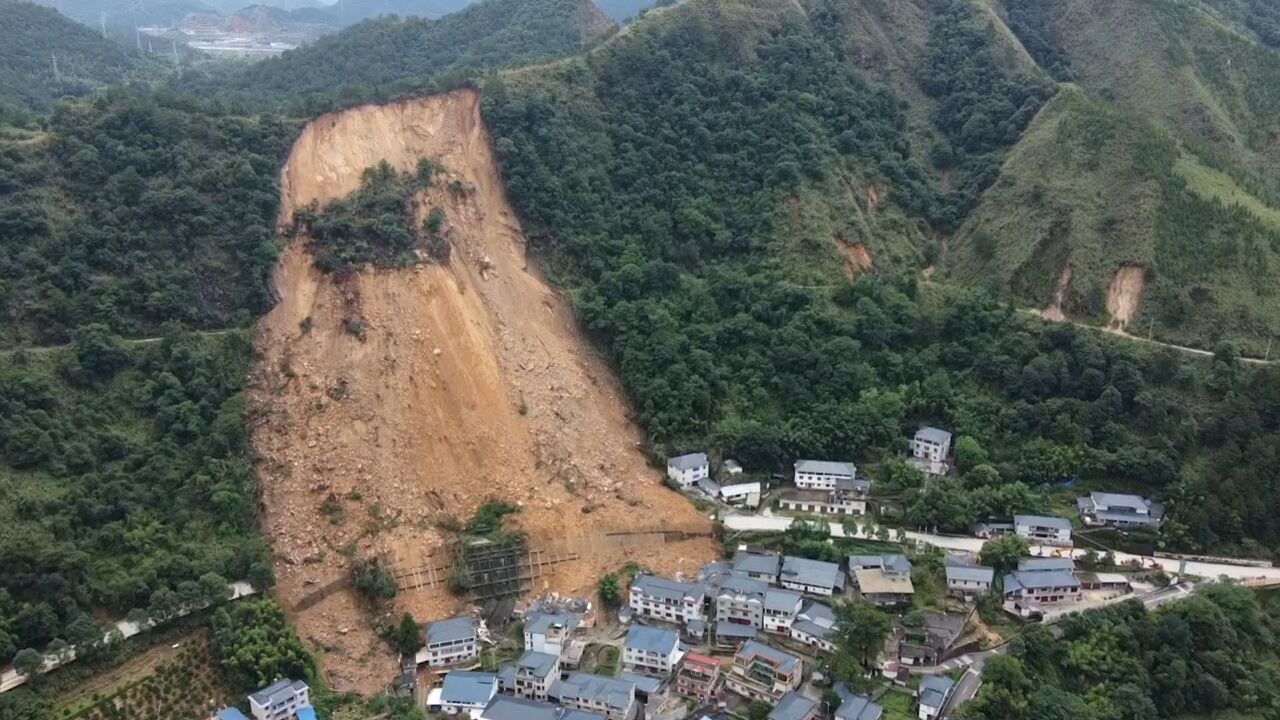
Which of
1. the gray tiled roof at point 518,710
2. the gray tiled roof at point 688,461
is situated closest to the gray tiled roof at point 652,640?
the gray tiled roof at point 518,710

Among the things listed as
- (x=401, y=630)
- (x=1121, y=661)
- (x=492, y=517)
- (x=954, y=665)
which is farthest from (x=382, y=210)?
(x=1121, y=661)

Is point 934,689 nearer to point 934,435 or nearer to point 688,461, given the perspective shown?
point 934,435

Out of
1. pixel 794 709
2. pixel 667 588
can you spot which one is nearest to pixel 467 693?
pixel 667 588

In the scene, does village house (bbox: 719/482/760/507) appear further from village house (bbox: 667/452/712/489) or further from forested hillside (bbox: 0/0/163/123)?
forested hillside (bbox: 0/0/163/123)

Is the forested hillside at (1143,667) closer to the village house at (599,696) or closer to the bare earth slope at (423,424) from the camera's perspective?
the village house at (599,696)

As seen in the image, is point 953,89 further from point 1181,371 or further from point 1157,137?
point 1181,371

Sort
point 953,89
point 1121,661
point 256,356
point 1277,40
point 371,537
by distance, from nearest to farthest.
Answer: point 1121,661 < point 371,537 < point 256,356 < point 953,89 < point 1277,40
